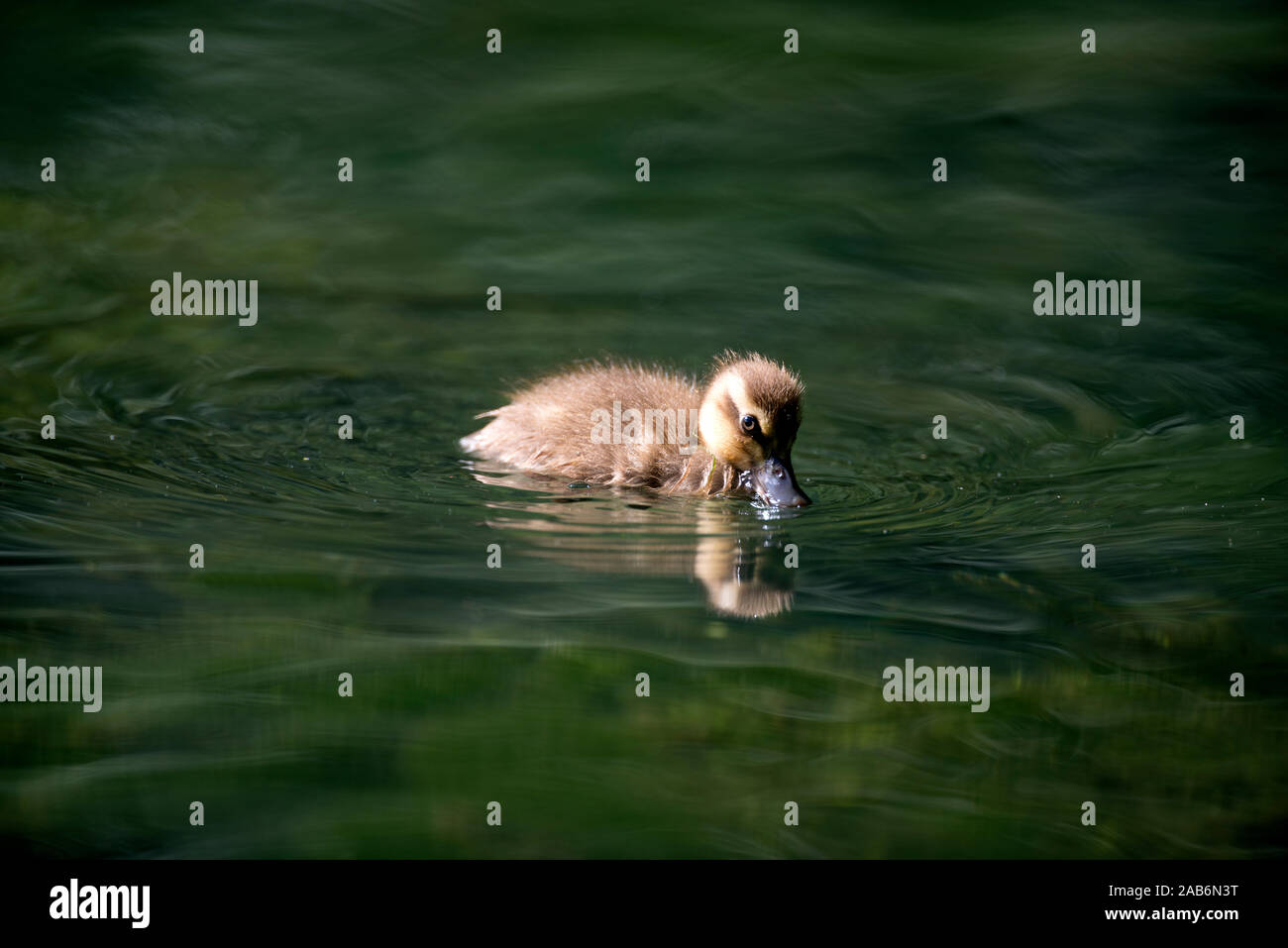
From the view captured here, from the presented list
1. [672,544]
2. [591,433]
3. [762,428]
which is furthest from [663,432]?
[672,544]

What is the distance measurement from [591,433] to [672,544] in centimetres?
96

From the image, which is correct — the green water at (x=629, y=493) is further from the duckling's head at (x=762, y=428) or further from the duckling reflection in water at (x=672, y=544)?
the duckling's head at (x=762, y=428)

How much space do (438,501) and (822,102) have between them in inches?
168

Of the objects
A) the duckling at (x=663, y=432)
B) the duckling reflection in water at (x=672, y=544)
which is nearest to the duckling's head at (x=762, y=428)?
the duckling at (x=663, y=432)

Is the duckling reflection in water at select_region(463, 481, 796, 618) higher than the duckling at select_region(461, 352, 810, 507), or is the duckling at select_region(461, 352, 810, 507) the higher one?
the duckling at select_region(461, 352, 810, 507)

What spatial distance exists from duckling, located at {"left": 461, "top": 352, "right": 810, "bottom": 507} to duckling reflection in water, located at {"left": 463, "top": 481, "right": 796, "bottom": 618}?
0.21 meters

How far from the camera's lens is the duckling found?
18.2 ft

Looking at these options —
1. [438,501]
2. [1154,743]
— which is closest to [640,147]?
[438,501]

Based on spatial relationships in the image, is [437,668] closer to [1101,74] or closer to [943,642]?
[943,642]

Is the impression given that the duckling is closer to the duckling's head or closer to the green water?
the duckling's head

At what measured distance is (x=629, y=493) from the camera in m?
5.73

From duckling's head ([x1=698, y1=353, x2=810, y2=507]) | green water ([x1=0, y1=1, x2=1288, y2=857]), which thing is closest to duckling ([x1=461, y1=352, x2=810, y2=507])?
duckling's head ([x1=698, y1=353, x2=810, y2=507])

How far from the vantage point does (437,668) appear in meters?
4.22

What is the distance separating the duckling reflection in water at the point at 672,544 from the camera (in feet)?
15.5
